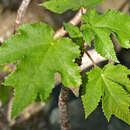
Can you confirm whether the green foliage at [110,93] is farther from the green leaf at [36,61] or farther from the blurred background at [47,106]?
the blurred background at [47,106]

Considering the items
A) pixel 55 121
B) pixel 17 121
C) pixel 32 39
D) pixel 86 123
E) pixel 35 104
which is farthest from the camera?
pixel 35 104

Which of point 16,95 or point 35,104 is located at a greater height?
point 16,95

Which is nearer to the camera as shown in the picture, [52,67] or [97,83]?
[52,67]

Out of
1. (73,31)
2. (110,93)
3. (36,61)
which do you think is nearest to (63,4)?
(73,31)

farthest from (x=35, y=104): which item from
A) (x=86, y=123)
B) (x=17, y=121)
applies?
(x=86, y=123)

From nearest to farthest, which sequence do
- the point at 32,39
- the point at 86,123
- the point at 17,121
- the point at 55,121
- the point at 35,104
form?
the point at 32,39
the point at 86,123
the point at 55,121
the point at 17,121
the point at 35,104

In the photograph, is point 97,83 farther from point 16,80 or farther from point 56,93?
point 56,93

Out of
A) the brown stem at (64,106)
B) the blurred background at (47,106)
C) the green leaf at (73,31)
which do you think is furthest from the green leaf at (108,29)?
the blurred background at (47,106)

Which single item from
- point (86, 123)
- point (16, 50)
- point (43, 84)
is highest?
point (16, 50)
